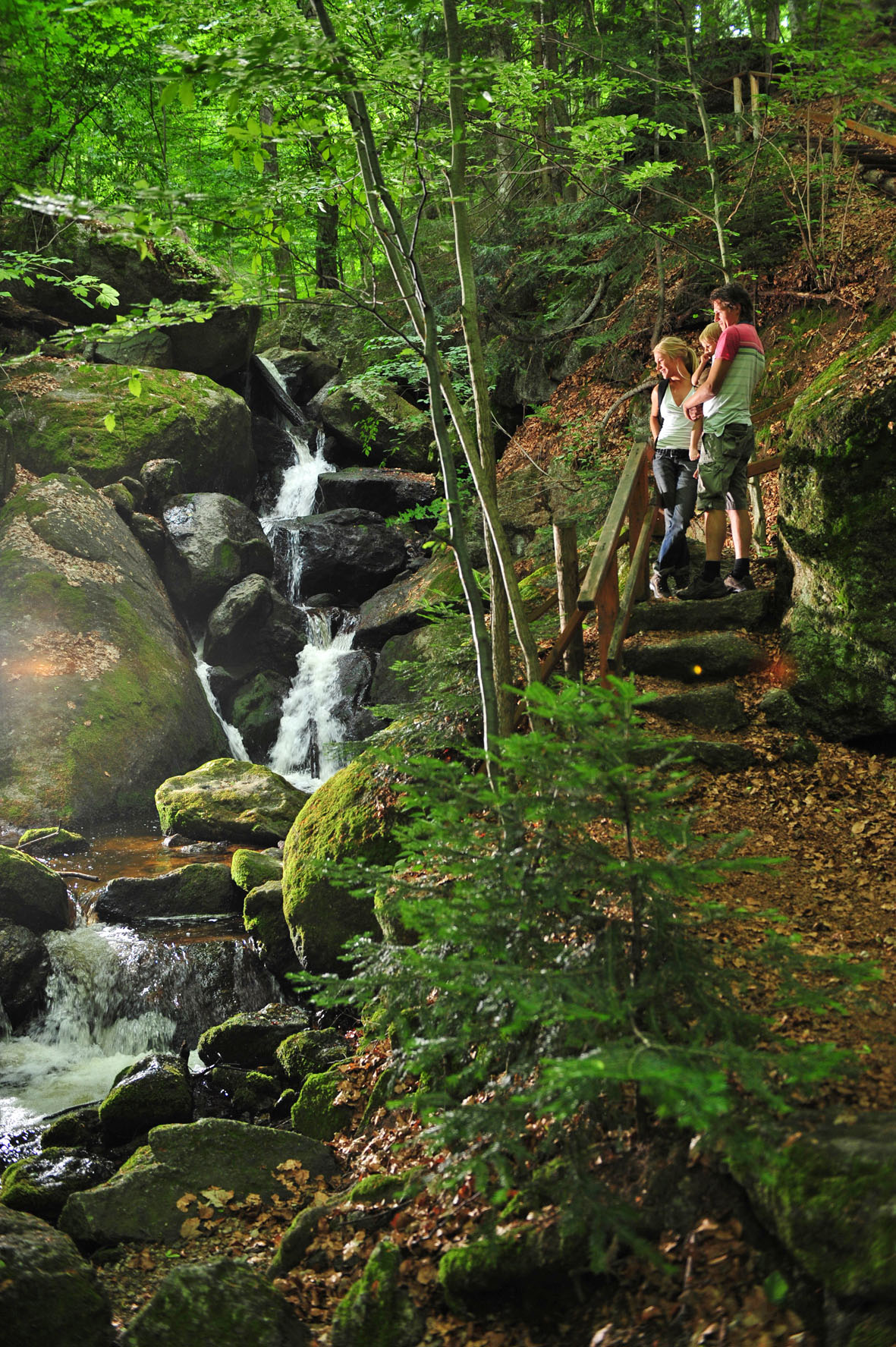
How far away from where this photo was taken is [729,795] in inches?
199

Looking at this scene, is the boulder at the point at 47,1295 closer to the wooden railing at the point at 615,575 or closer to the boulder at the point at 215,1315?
the boulder at the point at 215,1315

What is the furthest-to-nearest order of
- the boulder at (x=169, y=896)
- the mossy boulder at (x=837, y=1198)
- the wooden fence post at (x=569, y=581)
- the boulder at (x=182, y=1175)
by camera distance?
the boulder at (x=169, y=896)
the wooden fence post at (x=569, y=581)
the boulder at (x=182, y=1175)
the mossy boulder at (x=837, y=1198)

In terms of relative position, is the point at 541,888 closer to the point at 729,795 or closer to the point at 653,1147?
the point at 653,1147

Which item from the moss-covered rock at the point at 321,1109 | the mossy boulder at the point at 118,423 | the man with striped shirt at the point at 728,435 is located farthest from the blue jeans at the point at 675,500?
the mossy boulder at the point at 118,423

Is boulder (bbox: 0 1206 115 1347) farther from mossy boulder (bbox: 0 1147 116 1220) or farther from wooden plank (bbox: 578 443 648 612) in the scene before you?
wooden plank (bbox: 578 443 648 612)

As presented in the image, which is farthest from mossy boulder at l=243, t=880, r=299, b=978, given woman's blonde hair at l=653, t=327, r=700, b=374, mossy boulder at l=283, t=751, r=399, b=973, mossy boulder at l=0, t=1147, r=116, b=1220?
woman's blonde hair at l=653, t=327, r=700, b=374

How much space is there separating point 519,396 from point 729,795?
12.4 meters

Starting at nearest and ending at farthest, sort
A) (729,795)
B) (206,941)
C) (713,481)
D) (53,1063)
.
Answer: (729,795)
(713,481)
(53,1063)
(206,941)

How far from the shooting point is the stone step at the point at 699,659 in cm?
606

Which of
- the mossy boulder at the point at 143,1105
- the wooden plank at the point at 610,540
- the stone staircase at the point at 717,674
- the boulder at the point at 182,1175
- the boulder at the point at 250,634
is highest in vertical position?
the wooden plank at the point at 610,540

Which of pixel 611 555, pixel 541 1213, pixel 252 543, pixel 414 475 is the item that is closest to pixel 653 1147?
pixel 541 1213

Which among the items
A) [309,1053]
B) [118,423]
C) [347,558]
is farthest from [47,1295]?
[118,423]

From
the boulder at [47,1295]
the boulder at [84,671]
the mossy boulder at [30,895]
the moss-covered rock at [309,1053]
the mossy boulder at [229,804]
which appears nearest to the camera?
the boulder at [47,1295]

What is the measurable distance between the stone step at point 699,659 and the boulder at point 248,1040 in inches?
148
